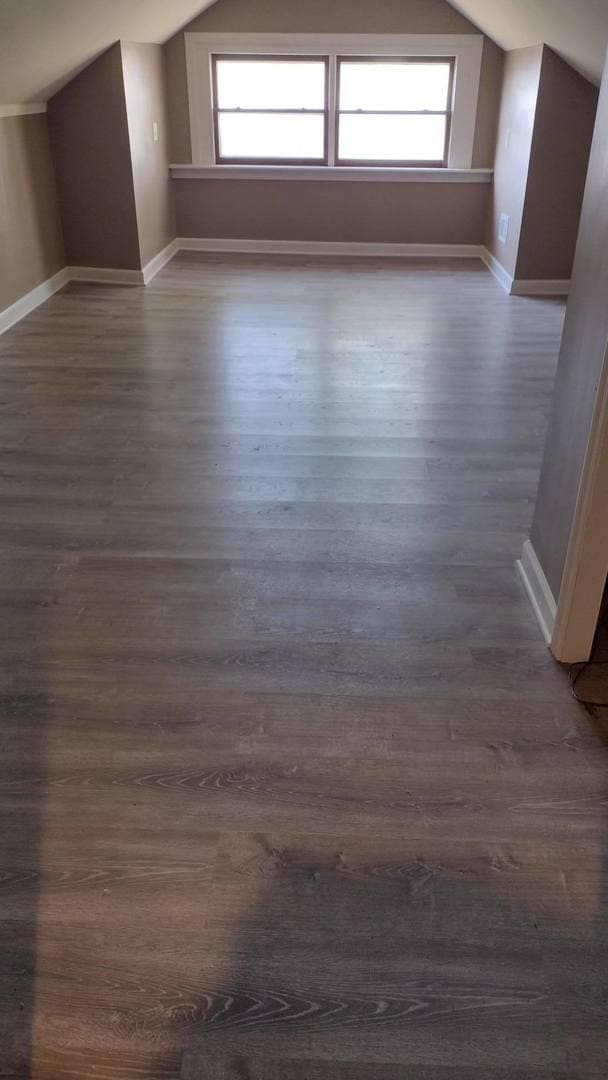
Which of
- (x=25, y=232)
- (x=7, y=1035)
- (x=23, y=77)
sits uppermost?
(x=23, y=77)

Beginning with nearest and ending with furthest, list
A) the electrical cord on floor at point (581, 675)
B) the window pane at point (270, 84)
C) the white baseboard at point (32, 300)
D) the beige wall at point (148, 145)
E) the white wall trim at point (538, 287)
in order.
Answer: the electrical cord on floor at point (581, 675), the white baseboard at point (32, 300), the beige wall at point (148, 145), the white wall trim at point (538, 287), the window pane at point (270, 84)

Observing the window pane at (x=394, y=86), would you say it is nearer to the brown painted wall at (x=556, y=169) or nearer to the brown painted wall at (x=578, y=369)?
the brown painted wall at (x=556, y=169)

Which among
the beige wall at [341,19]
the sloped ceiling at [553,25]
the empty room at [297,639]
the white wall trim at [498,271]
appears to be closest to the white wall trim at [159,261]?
the empty room at [297,639]

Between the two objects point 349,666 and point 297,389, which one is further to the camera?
point 297,389

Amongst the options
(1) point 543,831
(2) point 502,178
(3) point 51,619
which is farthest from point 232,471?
(2) point 502,178

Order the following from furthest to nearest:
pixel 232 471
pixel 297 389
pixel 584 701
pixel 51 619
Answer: pixel 297 389 → pixel 232 471 → pixel 51 619 → pixel 584 701

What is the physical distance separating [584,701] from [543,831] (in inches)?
17.2

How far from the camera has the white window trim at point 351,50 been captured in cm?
585

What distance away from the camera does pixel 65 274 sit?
18.8 ft

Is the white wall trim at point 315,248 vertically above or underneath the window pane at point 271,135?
underneath

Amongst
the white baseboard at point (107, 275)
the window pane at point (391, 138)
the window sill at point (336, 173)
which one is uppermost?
the window pane at point (391, 138)

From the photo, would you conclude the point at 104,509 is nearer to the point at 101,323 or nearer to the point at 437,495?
the point at 437,495

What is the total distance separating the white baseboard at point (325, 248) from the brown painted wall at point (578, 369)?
481 centimetres

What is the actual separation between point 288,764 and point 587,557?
2.88 ft
